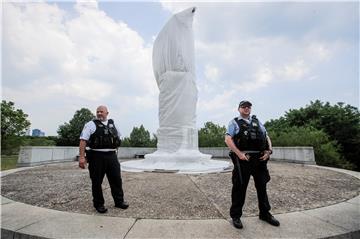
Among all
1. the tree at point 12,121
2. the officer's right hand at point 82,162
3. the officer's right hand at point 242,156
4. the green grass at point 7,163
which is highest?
the tree at point 12,121

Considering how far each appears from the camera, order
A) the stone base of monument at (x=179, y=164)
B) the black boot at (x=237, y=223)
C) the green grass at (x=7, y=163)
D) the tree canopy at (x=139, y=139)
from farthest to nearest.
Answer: the tree canopy at (x=139, y=139)
the green grass at (x=7, y=163)
the stone base of monument at (x=179, y=164)
the black boot at (x=237, y=223)

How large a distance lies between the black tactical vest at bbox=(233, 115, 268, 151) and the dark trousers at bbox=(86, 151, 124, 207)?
2.01 meters

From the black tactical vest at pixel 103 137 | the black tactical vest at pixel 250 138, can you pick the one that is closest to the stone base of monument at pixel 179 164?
the black tactical vest at pixel 103 137

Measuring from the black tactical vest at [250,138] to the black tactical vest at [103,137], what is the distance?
1.93 metres

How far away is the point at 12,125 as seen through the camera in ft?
67.5

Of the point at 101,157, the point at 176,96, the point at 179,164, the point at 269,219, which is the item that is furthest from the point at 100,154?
the point at 176,96

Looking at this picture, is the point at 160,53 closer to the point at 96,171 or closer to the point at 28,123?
the point at 96,171

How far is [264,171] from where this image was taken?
122 inches

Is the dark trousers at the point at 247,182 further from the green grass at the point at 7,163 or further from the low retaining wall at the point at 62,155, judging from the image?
the green grass at the point at 7,163

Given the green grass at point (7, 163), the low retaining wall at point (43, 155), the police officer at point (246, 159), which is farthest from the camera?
the low retaining wall at point (43, 155)

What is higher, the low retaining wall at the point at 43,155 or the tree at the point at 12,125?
the tree at the point at 12,125

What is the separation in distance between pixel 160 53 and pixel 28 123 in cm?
1823

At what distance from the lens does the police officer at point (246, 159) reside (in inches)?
117

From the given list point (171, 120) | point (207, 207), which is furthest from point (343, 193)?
point (171, 120)
